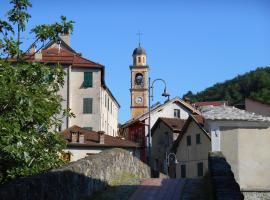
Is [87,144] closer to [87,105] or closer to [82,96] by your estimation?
[87,105]

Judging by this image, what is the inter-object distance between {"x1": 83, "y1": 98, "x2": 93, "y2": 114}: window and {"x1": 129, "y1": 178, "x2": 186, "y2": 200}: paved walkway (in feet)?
124

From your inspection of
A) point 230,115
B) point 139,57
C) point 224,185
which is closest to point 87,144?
point 230,115

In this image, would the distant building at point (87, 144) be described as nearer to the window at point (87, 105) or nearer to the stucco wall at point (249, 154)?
the window at point (87, 105)

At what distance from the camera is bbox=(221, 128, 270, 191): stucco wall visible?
27312 mm

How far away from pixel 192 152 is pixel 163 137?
1020cm

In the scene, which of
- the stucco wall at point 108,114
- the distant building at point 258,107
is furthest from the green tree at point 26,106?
the stucco wall at point 108,114

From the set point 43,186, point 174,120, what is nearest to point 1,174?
point 43,186

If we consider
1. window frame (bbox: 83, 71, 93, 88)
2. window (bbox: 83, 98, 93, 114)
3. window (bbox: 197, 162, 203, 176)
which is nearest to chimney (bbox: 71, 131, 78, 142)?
window (bbox: 83, 98, 93, 114)

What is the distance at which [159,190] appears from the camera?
1584 cm

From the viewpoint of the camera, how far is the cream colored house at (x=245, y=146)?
27.3m

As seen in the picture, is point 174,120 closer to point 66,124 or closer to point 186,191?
point 66,124

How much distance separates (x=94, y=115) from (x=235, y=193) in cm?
4647

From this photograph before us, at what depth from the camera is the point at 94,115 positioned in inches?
2184

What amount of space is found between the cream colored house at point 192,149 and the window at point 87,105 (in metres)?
9.94
